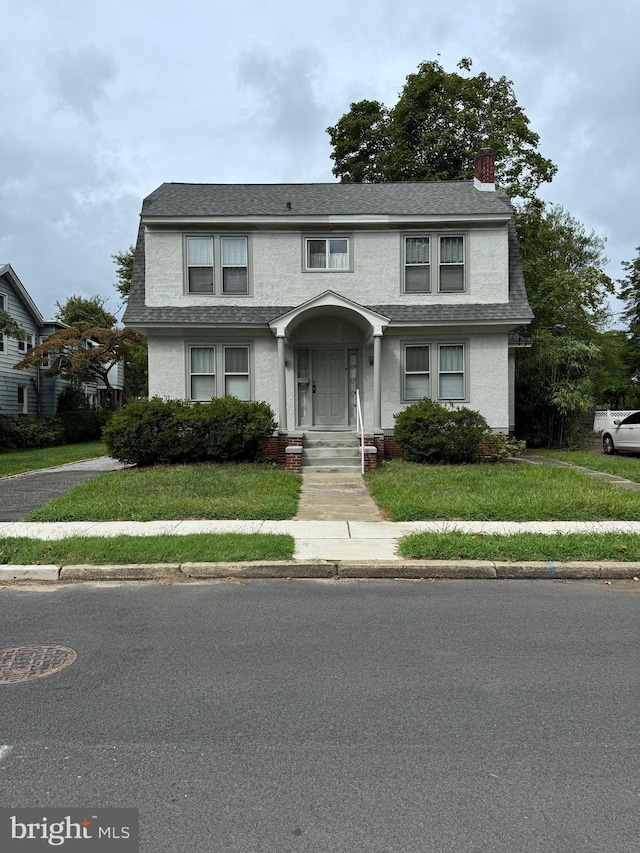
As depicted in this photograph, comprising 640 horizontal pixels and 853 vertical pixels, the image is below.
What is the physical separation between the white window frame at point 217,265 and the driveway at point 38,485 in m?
5.21

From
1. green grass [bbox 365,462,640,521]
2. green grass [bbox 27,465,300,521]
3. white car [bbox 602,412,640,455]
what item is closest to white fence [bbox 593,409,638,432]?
white car [bbox 602,412,640,455]

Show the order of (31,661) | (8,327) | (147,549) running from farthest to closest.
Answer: (8,327) < (147,549) < (31,661)

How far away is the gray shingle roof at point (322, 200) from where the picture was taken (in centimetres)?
1573

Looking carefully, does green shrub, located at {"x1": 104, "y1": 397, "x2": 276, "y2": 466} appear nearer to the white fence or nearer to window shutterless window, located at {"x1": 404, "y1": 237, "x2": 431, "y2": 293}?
window shutterless window, located at {"x1": 404, "y1": 237, "x2": 431, "y2": 293}

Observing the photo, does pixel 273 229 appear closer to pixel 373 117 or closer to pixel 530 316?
pixel 530 316

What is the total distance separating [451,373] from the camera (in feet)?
52.6

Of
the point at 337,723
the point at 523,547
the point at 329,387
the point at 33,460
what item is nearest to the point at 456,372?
the point at 329,387

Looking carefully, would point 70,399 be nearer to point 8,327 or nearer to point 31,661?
point 8,327

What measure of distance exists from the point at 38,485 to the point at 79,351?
1790cm

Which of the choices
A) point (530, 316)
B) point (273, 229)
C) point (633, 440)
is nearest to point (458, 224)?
point (530, 316)

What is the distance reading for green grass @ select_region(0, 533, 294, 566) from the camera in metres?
6.71

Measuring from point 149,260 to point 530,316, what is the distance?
994cm

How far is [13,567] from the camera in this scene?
21.3 feet

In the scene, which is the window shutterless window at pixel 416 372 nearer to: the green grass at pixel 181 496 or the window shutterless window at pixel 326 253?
the window shutterless window at pixel 326 253
